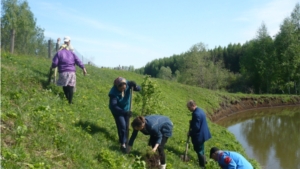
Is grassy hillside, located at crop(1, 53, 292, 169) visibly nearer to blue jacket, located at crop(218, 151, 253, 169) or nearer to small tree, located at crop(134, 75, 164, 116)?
blue jacket, located at crop(218, 151, 253, 169)

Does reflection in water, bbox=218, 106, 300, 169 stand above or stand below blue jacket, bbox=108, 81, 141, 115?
below

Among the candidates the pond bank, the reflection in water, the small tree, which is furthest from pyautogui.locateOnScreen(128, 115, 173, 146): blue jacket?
the pond bank

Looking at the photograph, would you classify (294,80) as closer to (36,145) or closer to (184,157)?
(184,157)

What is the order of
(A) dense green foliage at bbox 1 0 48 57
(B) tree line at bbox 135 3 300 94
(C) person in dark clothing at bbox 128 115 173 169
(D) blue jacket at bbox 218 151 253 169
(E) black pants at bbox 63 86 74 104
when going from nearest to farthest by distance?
(D) blue jacket at bbox 218 151 253 169 < (C) person in dark clothing at bbox 128 115 173 169 < (E) black pants at bbox 63 86 74 104 < (B) tree line at bbox 135 3 300 94 < (A) dense green foliage at bbox 1 0 48 57

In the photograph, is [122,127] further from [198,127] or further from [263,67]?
[263,67]

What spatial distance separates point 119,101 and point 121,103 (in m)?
0.08

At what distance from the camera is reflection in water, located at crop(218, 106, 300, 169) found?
53.6ft

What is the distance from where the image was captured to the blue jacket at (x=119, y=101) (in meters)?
7.92

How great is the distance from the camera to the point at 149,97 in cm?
1355

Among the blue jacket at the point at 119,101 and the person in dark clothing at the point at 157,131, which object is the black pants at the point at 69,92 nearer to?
the blue jacket at the point at 119,101

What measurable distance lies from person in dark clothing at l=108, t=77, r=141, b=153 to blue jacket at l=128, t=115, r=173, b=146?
315 mm

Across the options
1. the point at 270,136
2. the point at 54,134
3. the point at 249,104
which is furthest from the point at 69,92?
the point at 249,104

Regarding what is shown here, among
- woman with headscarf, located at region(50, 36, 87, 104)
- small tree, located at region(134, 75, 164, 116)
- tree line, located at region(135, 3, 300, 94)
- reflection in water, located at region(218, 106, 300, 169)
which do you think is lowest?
reflection in water, located at region(218, 106, 300, 169)

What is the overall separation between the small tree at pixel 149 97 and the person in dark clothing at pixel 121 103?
5.25 metres
